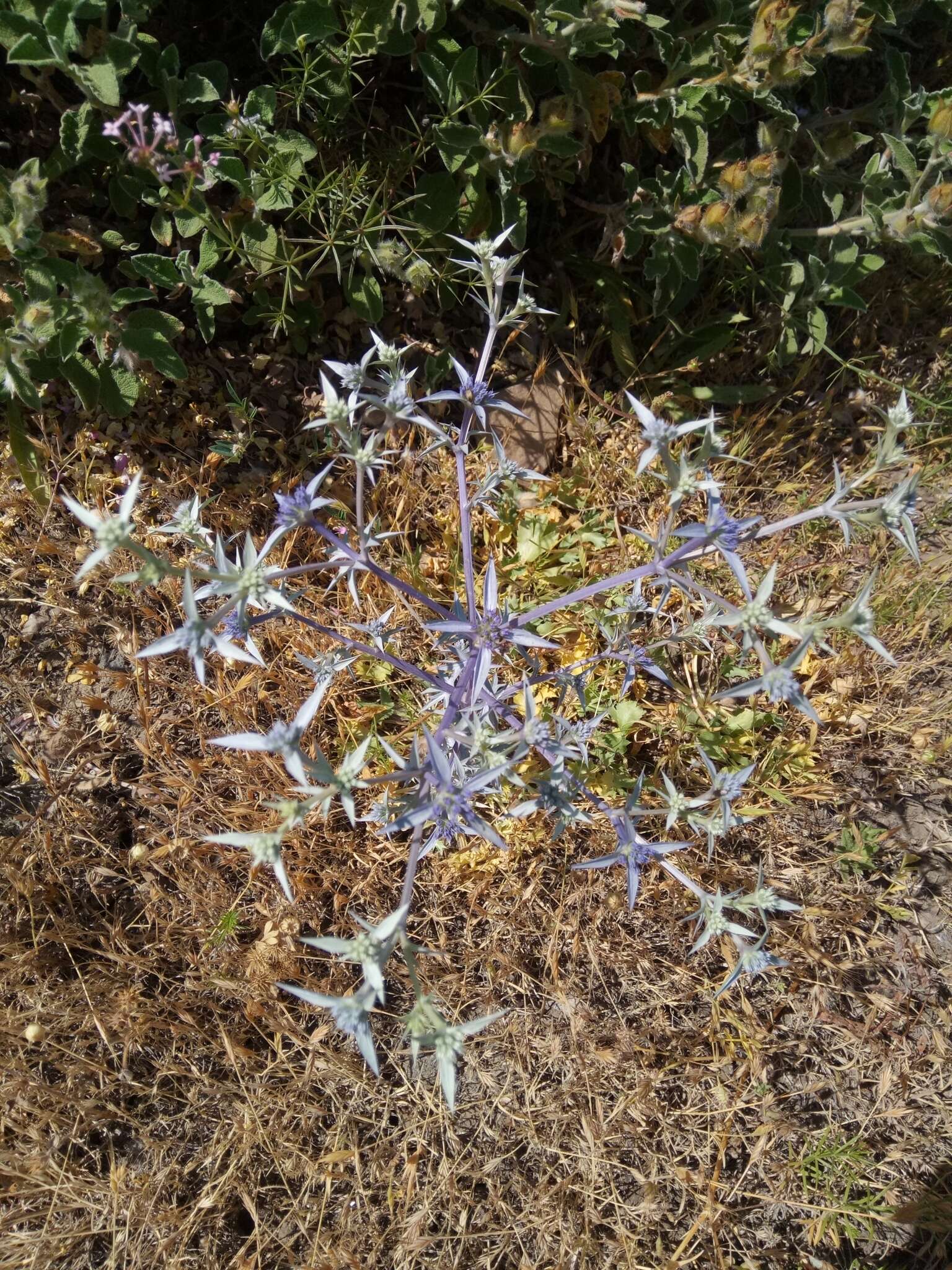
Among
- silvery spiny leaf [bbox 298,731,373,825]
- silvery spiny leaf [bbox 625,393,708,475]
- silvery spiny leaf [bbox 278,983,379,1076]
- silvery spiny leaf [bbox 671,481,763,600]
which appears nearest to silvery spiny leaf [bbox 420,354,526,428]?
silvery spiny leaf [bbox 625,393,708,475]

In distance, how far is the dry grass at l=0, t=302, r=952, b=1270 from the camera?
2240mm

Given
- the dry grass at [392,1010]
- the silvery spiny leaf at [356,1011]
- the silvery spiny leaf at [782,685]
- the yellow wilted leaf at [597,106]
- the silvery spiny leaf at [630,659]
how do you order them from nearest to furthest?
the silvery spiny leaf at [356,1011] < the silvery spiny leaf at [782,685] < the silvery spiny leaf at [630,659] < the yellow wilted leaf at [597,106] < the dry grass at [392,1010]

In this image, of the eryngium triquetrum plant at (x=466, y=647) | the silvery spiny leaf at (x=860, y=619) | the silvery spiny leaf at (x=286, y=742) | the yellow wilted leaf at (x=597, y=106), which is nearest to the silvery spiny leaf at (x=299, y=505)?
the eryngium triquetrum plant at (x=466, y=647)

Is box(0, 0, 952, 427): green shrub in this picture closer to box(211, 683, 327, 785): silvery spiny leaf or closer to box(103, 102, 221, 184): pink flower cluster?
box(103, 102, 221, 184): pink flower cluster

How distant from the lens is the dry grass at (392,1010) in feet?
7.35

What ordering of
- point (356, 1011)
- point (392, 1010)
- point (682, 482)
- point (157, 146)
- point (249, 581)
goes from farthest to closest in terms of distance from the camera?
point (392, 1010) < point (157, 146) < point (682, 482) < point (249, 581) < point (356, 1011)

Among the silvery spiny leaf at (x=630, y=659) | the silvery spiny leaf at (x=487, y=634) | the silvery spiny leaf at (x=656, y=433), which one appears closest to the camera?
the silvery spiny leaf at (x=656, y=433)

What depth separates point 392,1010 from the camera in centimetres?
234

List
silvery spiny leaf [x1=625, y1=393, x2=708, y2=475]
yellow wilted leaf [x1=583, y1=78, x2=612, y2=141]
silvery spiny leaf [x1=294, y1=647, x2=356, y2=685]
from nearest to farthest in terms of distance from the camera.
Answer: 1. silvery spiny leaf [x1=625, y1=393, x2=708, y2=475]
2. silvery spiny leaf [x1=294, y1=647, x2=356, y2=685]
3. yellow wilted leaf [x1=583, y1=78, x2=612, y2=141]

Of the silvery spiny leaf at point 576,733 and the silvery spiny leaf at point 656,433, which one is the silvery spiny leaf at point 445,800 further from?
the silvery spiny leaf at point 656,433

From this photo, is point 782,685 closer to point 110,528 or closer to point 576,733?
point 576,733

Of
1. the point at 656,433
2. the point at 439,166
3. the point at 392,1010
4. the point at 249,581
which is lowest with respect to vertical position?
the point at 392,1010

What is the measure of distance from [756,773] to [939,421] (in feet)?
4.62

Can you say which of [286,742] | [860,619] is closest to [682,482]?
[860,619]
